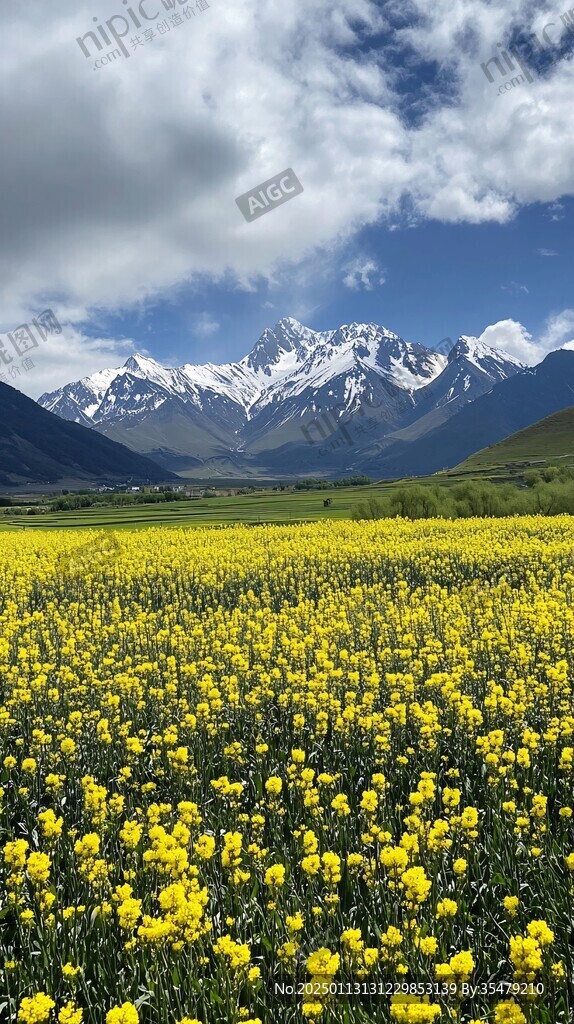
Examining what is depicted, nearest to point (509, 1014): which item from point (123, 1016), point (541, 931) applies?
point (541, 931)

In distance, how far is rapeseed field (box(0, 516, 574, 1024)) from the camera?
3926 mm

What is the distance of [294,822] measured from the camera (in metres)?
6.29

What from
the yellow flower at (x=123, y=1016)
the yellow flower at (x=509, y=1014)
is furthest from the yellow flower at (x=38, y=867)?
the yellow flower at (x=509, y=1014)

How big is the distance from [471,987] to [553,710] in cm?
503

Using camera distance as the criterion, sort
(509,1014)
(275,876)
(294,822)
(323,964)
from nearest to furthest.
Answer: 1. (509,1014)
2. (323,964)
3. (275,876)
4. (294,822)

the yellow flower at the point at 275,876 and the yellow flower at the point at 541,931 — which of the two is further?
the yellow flower at the point at 275,876

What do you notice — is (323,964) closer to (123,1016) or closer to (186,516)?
(123,1016)

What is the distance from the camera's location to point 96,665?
11.7 m

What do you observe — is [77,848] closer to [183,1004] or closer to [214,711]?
[183,1004]

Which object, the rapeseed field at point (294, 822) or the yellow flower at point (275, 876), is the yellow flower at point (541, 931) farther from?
the yellow flower at point (275, 876)

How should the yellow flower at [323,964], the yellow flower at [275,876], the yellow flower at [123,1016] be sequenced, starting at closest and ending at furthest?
the yellow flower at [123,1016] → the yellow flower at [323,964] → the yellow flower at [275,876]

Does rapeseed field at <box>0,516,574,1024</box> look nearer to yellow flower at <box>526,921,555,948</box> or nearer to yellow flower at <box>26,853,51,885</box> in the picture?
yellow flower at <box>26,853,51,885</box>

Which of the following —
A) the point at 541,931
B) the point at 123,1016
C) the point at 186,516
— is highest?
the point at 186,516

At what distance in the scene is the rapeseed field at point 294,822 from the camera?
155 inches
